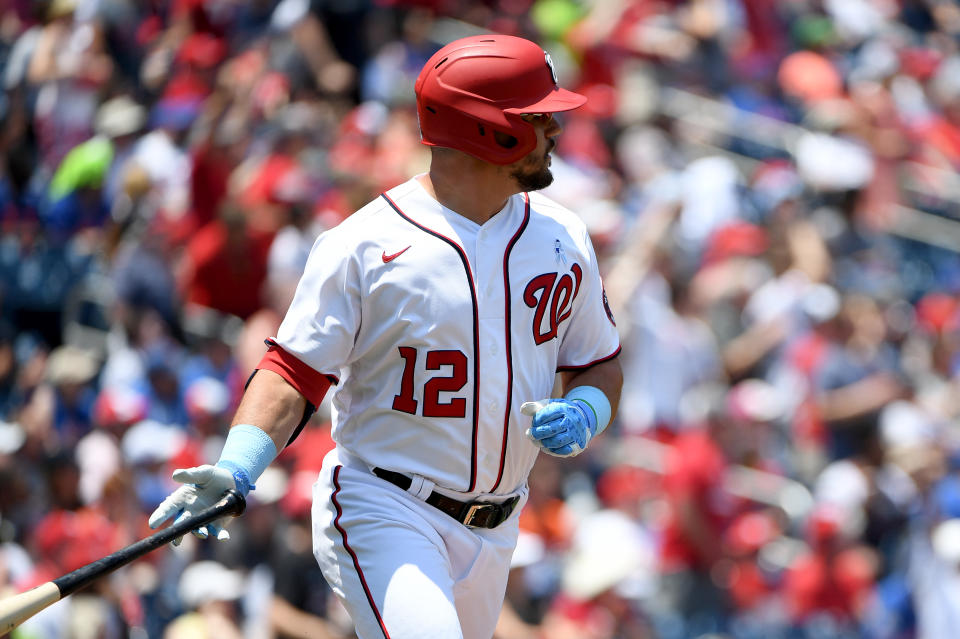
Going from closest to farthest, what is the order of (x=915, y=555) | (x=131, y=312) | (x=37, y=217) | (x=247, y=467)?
1. (x=247, y=467)
2. (x=915, y=555)
3. (x=131, y=312)
4. (x=37, y=217)

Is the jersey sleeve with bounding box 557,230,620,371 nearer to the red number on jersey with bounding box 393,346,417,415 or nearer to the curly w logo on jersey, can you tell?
the curly w logo on jersey

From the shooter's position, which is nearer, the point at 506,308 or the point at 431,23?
the point at 506,308

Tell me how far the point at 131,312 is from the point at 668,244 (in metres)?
3.23

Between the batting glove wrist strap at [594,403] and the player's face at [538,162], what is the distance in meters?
0.60

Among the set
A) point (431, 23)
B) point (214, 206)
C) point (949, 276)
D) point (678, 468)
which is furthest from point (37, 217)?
point (949, 276)

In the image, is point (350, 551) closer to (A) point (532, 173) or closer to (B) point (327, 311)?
(B) point (327, 311)

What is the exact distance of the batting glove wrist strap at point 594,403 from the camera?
3904mm

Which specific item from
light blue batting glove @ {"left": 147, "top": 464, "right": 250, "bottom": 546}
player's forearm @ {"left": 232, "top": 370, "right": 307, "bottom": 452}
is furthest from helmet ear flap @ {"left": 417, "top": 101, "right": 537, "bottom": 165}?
light blue batting glove @ {"left": 147, "top": 464, "right": 250, "bottom": 546}

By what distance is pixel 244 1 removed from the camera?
1095cm

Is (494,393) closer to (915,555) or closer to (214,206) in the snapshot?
(915,555)

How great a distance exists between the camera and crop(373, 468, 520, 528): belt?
12.3 ft

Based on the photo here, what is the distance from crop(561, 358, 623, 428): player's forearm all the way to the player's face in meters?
0.60

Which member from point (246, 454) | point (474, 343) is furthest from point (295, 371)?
point (474, 343)

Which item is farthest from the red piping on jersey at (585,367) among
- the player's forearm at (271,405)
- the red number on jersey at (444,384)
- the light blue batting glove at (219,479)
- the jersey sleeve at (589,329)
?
the light blue batting glove at (219,479)
